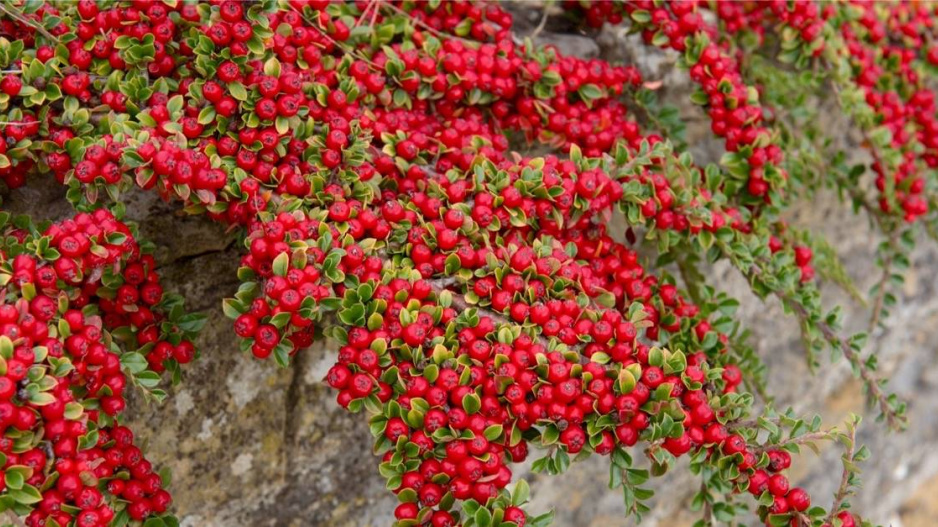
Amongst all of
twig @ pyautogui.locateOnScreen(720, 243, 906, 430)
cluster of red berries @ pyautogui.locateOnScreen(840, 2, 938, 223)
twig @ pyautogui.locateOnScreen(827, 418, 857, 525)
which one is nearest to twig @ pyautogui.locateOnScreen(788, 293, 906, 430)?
twig @ pyautogui.locateOnScreen(720, 243, 906, 430)

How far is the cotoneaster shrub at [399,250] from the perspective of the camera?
155 cm

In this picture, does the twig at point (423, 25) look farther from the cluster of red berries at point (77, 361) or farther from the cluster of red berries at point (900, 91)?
the cluster of red berries at point (900, 91)

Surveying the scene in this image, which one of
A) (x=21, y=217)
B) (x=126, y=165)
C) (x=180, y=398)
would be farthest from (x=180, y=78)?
(x=180, y=398)

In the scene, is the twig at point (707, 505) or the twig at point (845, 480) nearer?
the twig at point (845, 480)

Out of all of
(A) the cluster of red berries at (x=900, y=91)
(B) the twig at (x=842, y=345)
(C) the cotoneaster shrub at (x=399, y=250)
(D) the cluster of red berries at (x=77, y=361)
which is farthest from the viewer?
(A) the cluster of red berries at (x=900, y=91)

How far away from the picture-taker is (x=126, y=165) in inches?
62.7

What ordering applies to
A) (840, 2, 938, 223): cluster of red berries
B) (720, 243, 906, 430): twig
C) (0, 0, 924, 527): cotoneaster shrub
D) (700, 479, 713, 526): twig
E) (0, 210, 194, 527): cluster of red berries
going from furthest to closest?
1. (840, 2, 938, 223): cluster of red berries
2. (720, 243, 906, 430): twig
3. (700, 479, 713, 526): twig
4. (0, 0, 924, 527): cotoneaster shrub
5. (0, 210, 194, 527): cluster of red berries

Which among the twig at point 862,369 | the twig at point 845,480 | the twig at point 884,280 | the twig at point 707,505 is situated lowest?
the twig at point 707,505

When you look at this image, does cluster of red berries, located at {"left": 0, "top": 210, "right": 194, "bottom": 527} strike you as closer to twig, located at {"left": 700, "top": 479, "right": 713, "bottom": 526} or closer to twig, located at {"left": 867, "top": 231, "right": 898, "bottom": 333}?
twig, located at {"left": 700, "top": 479, "right": 713, "bottom": 526}

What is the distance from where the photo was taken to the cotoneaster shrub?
155cm

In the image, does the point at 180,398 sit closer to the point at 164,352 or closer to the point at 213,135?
the point at 164,352

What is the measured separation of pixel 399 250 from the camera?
174 centimetres

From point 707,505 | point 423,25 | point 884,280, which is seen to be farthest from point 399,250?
point 884,280

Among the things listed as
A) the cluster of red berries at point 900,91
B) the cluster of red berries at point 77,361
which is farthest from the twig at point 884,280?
the cluster of red berries at point 77,361
